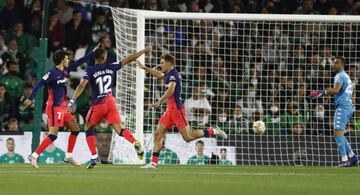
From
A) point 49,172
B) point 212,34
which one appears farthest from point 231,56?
point 49,172

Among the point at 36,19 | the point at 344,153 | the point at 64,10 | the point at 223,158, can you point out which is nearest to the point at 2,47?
the point at 36,19

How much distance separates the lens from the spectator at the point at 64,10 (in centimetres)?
2672

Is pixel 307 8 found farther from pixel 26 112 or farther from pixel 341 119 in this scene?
pixel 26 112

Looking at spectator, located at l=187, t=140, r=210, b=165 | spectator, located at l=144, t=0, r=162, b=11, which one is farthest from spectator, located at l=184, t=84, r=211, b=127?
spectator, located at l=144, t=0, r=162, b=11

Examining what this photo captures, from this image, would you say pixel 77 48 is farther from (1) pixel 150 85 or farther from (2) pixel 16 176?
(2) pixel 16 176

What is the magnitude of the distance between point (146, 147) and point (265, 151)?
2.73 metres

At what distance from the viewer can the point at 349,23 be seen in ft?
78.6

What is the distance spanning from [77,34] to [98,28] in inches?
24.6

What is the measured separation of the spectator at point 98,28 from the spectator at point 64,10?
0.68m

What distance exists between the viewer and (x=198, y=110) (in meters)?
24.1

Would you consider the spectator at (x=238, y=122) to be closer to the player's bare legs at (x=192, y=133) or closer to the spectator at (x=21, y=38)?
the player's bare legs at (x=192, y=133)

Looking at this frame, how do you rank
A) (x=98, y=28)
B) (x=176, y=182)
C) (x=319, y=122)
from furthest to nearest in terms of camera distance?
(x=98, y=28)
(x=319, y=122)
(x=176, y=182)

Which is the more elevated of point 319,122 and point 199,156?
point 319,122

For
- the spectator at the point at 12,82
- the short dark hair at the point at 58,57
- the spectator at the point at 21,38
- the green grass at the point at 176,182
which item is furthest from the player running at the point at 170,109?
the spectator at the point at 21,38
